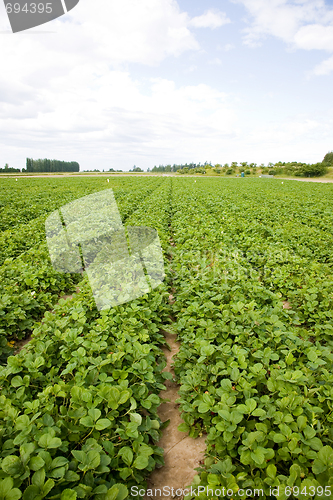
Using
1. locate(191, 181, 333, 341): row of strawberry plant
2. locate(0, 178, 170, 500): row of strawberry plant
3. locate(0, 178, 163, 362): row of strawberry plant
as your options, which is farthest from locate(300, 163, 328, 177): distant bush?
locate(0, 178, 170, 500): row of strawberry plant

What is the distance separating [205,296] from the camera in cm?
372

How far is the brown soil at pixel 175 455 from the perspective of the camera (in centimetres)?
202

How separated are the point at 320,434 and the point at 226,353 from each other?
2.95 feet

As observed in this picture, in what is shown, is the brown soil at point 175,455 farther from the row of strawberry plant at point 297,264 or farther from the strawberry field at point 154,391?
the row of strawberry plant at point 297,264

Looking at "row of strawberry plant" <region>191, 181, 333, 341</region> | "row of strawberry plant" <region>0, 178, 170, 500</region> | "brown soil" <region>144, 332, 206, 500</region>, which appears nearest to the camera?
"row of strawberry plant" <region>0, 178, 170, 500</region>

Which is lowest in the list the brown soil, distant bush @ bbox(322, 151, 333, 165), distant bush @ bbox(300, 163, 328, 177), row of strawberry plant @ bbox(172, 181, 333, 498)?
the brown soil

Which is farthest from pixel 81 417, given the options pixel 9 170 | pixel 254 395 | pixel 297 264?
pixel 9 170

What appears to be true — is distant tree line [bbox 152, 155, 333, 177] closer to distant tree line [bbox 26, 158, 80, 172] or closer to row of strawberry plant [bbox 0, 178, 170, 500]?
distant tree line [bbox 26, 158, 80, 172]

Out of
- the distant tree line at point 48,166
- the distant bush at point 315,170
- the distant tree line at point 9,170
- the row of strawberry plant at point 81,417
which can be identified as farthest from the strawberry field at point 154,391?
the distant tree line at point 48,166

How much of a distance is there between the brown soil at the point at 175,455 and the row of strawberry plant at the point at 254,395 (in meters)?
0.13

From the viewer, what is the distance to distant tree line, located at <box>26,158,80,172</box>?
298ft

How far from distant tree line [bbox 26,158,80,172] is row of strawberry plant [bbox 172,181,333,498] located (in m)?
103

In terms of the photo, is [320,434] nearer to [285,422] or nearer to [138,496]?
[285,422]

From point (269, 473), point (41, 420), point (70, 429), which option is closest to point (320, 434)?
point (269, 473)
